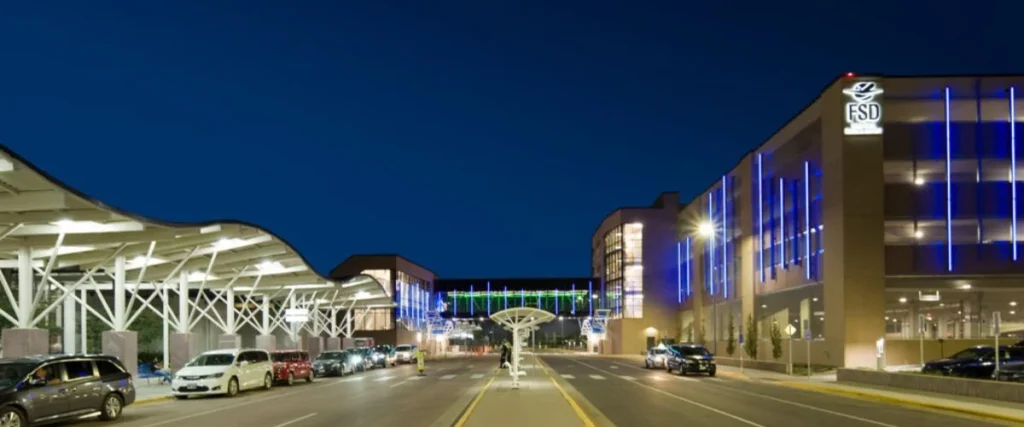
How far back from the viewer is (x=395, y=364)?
77.3 metres

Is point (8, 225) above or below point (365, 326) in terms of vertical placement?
above

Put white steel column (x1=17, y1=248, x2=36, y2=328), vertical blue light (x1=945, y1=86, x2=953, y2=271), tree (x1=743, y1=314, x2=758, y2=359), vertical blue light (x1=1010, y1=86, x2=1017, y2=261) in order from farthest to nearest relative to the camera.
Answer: tree (x1=743, y1=314, x2=758, y2=359), vertical blue light (x1=945, y1=86, x2=953, y2=271), vertical blue light (x1=1010, y1=86, x2=1017, y2=261), white steel column (x1=17, y1=248, x2=36, y2=328)

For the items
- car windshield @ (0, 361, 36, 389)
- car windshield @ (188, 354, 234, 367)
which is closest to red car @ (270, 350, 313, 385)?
car windshield @ (188, 354, 234, 367)

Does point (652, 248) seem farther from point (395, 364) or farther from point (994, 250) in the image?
point (994, 250)

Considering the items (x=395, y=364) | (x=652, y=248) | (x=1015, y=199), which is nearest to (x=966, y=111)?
(x=1015, y=199)

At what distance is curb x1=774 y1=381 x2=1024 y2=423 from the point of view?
24.9 m

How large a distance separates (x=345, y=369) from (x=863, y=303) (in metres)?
27.5

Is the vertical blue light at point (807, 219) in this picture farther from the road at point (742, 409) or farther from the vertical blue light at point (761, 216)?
the road at point (742, 409)

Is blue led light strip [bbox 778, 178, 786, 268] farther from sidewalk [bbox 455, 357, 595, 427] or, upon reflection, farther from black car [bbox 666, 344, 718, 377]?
sidewalk [bbox 455, 357, 595, 427]

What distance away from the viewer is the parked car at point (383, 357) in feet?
224

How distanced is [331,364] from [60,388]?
3070 cm

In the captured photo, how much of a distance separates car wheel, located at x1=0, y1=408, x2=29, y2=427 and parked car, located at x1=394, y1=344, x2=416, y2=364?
5687cm

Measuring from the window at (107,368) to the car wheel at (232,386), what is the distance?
867cm

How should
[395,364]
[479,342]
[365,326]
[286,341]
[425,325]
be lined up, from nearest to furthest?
[286,341] < [395,364] < [365,326] < [425,325] < [479,342]
